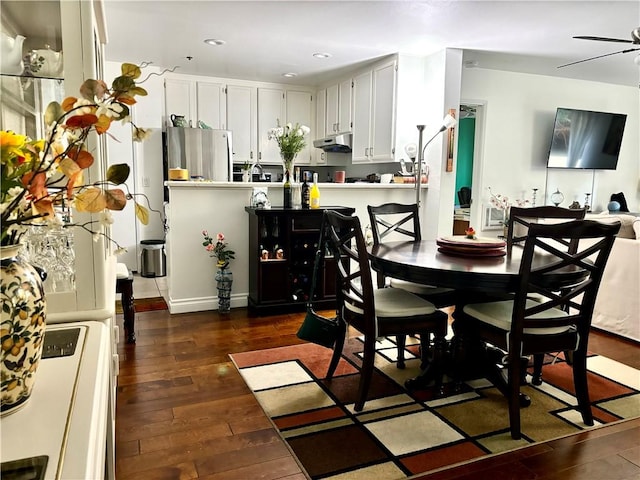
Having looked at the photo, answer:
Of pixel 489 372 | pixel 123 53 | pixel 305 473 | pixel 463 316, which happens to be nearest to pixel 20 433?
pixel 305 473

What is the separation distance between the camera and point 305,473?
1.92 metres

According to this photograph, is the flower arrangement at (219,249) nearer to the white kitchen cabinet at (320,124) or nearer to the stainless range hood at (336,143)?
the stainless range hood at (336,143)

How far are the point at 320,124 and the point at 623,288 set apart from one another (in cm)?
419

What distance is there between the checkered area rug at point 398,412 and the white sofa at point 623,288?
0.63 meters

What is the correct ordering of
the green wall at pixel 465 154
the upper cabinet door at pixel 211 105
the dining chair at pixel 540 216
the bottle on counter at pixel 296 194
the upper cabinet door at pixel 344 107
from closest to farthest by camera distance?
the dining chair at pixel 540 216 < the bottle on counter at pixel 296 194 < the upper cabinet door at pixel 344 107 < the upper cabinet door at pixel 211 105 < the green wall at pixel 465 154

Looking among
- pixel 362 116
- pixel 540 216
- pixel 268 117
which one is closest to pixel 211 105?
pixel 268 117

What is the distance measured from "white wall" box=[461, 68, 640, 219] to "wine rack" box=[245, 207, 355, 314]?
8.94 feet

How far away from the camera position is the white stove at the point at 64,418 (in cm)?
69

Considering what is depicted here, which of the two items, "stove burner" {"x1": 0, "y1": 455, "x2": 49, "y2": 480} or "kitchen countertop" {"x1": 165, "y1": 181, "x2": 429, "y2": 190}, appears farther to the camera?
"kitchen countertop" {"x1": 165, "y1": 181, "x2": 429, "y2": 190}

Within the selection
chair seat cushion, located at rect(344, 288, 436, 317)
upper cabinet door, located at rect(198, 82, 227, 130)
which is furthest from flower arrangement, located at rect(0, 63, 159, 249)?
upper cabinet door, located at rect(198, 82, 227, 130)

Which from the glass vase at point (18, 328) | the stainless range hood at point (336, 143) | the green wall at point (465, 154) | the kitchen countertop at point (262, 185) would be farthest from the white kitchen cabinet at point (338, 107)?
the glass vase at point (18, 328)

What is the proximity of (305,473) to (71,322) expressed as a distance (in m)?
1.13

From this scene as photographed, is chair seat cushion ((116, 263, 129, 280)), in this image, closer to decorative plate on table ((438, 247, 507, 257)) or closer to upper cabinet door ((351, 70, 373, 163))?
decorative plate on table ((438, 247, 507, 257))

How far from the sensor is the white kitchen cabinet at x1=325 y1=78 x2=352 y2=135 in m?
5.80
